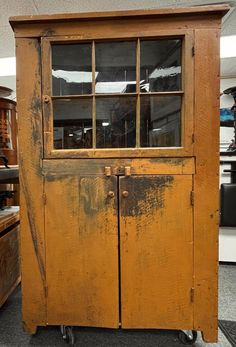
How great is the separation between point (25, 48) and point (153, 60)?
2.50 feet

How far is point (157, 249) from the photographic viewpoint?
140cm

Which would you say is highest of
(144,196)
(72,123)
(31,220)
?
(72,123)

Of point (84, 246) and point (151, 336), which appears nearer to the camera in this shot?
point (84, 246)

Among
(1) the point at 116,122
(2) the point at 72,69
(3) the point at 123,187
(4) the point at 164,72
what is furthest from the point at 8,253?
(4) the point at 164,72

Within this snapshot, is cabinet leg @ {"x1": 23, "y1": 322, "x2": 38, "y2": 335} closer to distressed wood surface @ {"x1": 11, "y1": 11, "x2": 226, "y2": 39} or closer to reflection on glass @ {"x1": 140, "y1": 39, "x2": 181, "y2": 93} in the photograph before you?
reflection on glass @ {"x1": 140, "y1": 39, "x2": 181, "y2": 93}

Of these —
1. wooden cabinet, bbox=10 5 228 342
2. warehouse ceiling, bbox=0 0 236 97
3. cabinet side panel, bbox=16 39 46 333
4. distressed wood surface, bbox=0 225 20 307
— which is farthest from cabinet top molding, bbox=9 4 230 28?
distressed wood surface, bbox=0 225 20 307

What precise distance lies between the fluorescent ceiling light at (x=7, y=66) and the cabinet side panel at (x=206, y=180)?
303 centimetres

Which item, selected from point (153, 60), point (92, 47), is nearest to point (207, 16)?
point (153, 60)

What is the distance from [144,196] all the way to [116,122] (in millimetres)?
508

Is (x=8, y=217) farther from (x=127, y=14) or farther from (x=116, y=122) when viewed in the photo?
(x=127, y=14)

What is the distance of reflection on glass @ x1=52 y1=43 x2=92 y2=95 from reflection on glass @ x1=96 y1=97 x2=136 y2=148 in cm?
14

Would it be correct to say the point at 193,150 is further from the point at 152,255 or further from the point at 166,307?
the point at 166,307

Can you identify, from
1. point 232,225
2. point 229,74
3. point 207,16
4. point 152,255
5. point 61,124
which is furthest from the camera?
point 229,74

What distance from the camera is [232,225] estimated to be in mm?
2467
